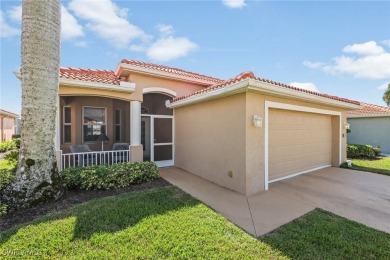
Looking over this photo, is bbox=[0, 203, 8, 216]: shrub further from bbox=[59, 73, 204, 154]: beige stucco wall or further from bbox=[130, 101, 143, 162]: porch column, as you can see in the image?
bbox=[130, 101, 143, 162]: porch column

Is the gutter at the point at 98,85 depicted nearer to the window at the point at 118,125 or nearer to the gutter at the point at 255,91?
the gutter at the point at 255,91

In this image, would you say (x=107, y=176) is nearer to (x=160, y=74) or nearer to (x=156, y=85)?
(x=156, y=85)

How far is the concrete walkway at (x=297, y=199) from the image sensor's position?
4.52m

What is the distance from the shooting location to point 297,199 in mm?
5750

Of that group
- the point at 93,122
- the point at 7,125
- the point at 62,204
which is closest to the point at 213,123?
the point at 62,204

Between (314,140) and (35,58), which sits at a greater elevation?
(35,58)

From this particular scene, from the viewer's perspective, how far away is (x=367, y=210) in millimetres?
5043

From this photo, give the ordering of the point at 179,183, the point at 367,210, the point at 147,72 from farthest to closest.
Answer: the point at 147,72
the point at 179,183
the point at 367,210

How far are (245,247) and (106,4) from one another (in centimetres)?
954

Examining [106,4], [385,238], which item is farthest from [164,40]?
[385,238]

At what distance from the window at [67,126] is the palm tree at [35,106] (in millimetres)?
6913

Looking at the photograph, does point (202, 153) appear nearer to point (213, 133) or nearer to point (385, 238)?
point (213, 133)

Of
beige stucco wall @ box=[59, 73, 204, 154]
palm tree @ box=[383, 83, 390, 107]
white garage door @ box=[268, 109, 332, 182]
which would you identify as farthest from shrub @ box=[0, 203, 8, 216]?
palm tree @ box=[383, 83, 390, 107]

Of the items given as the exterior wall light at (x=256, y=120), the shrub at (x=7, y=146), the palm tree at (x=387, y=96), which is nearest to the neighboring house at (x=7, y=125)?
the shrub at (x=7, y=146)
